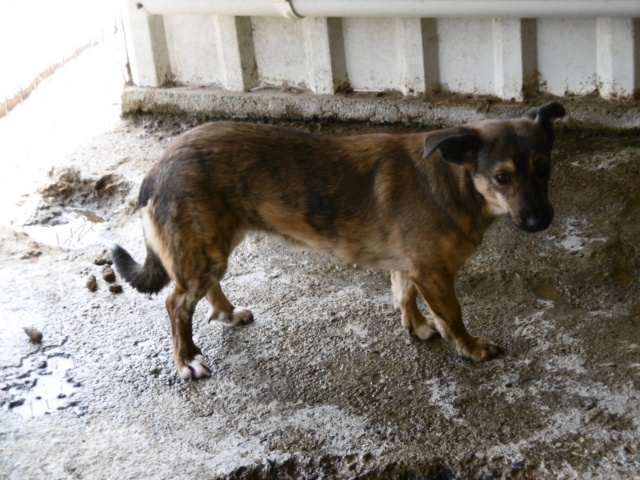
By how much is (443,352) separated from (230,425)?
1.20 m

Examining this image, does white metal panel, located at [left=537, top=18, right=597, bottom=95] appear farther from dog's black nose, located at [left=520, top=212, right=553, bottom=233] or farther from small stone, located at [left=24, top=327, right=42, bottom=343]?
small stone, located at [left=24, top=327, right=42, bottom=343]

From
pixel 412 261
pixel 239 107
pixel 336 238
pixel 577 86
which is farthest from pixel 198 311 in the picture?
pixel 577 86

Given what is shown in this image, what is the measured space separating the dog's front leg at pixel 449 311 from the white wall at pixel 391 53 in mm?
2373

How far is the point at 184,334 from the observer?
450 cm

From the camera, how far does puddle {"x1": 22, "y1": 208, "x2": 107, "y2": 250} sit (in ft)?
20.0

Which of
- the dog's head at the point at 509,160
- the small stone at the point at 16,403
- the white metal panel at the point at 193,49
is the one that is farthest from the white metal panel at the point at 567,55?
the small stone at the point at 16,403

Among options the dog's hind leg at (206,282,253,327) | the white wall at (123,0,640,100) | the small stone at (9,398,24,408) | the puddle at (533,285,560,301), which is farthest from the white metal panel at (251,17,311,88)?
the small stone at (9,398,24,408)

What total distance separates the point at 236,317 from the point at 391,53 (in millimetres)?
2895

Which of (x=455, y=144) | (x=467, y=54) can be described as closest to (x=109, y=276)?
(x=455, y=144)

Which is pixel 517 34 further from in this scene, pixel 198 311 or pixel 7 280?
pixel 7 280

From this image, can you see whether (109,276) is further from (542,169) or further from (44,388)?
(542,169)

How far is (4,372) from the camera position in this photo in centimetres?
458

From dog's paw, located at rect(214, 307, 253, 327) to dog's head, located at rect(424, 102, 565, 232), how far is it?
61.7 inches

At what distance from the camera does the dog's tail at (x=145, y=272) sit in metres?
4.57
